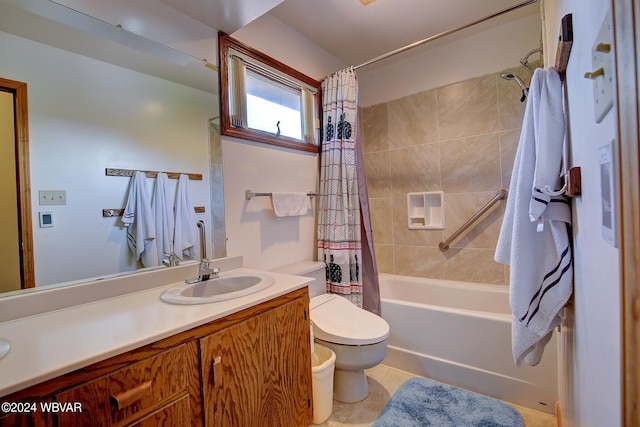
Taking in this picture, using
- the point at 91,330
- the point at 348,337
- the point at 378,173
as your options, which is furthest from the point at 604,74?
the point at 378,173

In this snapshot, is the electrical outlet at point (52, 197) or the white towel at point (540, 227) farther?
the electrical outlet at point (52, 197)

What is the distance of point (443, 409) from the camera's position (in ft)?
5.30

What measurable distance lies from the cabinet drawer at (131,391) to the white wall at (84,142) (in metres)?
0.61

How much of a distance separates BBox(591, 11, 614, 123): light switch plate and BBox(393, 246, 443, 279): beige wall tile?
218 cm

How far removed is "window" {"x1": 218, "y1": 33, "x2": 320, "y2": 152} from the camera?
171 cm

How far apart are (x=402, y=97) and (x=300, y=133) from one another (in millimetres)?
1116

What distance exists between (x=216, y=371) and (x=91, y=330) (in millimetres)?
408

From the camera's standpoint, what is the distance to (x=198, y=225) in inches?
61.7

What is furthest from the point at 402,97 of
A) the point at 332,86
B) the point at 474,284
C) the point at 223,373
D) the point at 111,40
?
the point at 223,373

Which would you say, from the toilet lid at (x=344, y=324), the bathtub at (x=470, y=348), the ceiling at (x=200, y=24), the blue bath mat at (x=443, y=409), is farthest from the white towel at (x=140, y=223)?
the bathtub at (x=470, y=348)

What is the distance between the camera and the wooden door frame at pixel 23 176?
1.03m

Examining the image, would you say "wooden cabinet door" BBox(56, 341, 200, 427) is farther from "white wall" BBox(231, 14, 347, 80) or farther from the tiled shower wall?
the tiled shower wall

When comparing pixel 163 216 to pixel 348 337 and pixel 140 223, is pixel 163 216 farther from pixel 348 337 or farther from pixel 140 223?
pixel 348 337

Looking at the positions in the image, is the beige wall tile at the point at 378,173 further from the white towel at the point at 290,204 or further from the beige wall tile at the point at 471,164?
the white towel at the point at 290,204
